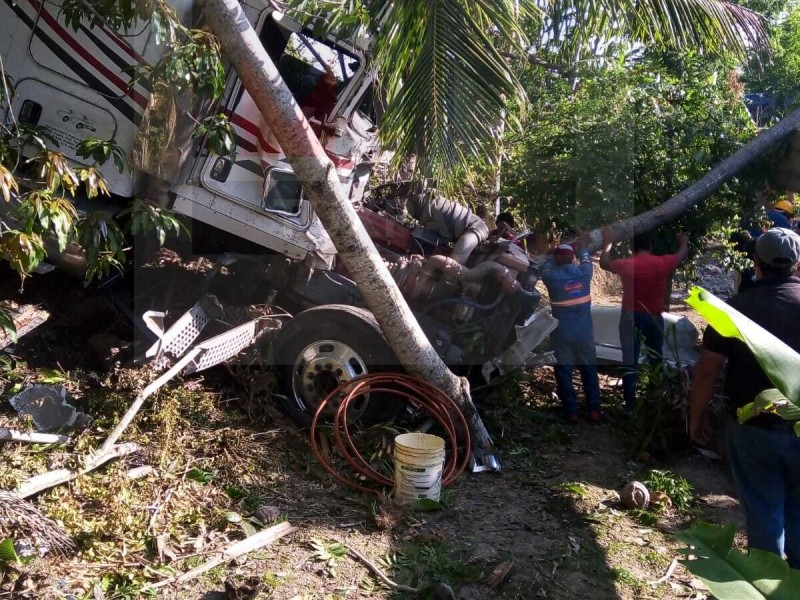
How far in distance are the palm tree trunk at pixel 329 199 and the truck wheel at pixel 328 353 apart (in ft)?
0.87

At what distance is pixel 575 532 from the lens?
5.00 metres

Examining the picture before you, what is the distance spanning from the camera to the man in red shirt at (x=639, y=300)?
720 cm

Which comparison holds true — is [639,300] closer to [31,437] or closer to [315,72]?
[315,72]

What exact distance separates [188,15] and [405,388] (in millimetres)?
2939

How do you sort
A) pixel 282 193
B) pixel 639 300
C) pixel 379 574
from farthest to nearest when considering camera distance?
pixel 639 300, pixel 282 193, pixel 379 574

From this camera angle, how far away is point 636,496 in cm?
533

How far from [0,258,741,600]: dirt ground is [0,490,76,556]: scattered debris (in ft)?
0.11

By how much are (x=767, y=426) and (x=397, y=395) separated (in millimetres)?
2746

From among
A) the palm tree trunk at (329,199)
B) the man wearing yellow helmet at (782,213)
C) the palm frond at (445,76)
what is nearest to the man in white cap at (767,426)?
the palm frond at (445,76)

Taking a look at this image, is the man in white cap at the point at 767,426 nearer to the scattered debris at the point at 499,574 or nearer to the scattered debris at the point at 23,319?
the scattered debris at the point at 499,574

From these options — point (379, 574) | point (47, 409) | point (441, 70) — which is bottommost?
point (47, 409)

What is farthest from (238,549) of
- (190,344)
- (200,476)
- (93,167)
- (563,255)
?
(563,255)

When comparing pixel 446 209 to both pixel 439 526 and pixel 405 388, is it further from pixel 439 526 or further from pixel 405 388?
pixel 439 526

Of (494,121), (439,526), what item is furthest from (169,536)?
(494,121)
